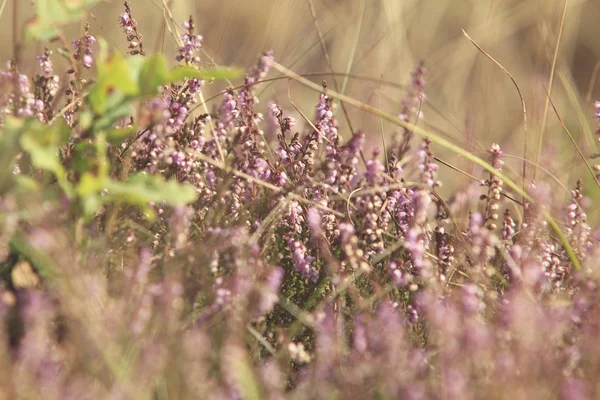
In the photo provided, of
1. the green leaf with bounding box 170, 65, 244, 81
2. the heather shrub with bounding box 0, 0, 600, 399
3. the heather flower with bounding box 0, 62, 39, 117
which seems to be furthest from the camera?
the heather flower with bounding box 0, 62, 39, 117

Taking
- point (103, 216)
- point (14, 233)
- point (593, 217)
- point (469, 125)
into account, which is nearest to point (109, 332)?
point (14, 233)

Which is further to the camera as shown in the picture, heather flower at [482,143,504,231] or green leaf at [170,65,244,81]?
heather flower at [482,143,504,231]

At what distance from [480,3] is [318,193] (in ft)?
9.68

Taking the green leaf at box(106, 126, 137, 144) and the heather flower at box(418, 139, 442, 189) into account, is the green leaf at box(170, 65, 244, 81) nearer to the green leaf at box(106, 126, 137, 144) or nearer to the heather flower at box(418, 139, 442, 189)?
the green leaf at box(106, 126, 137, 144)

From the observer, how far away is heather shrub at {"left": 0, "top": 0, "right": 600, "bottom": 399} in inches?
49.3

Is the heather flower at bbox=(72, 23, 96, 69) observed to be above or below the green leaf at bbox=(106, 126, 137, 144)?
above

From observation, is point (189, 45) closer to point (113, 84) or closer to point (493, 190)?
point (113, 84)


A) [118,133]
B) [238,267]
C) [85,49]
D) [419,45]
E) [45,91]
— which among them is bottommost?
[238,267]

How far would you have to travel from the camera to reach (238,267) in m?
1.52

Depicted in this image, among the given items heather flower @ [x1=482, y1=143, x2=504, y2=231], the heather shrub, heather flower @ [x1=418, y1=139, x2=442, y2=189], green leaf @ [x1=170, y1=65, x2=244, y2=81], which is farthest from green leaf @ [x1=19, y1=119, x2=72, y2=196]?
heather flower @ [x1=482, y1=143, x2=504, y2=231]

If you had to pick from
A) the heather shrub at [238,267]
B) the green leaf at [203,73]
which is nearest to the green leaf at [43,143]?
the heather shrub at [238,267]

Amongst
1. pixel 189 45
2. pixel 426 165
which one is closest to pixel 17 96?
pixel 189 45

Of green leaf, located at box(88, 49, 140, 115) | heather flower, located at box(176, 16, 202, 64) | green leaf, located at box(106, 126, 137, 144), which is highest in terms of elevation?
heather flower, located at box(176, 16, 202, 64)

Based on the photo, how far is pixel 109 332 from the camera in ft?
4.12
